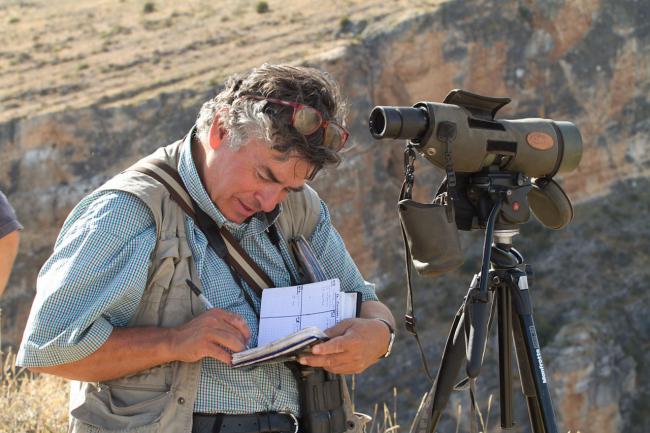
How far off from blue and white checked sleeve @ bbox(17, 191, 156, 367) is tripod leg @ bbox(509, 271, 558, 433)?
1.16 metres

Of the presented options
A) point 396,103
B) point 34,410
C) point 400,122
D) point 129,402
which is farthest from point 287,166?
point 396,103

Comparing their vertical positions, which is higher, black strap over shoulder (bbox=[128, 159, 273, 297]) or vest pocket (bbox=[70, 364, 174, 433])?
black strap over shoulder (bbox=[128, 159, 273, 297])

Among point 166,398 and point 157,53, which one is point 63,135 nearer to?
point 157,53

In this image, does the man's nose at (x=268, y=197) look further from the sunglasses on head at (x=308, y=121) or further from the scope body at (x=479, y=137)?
the scope body at (x=479, y=137)

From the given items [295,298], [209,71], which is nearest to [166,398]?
[295,298]

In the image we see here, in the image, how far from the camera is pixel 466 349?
2.77 m

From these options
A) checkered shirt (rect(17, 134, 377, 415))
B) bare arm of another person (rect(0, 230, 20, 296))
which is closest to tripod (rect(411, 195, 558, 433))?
checkered shirt (rect(17, 134, 377, 415))

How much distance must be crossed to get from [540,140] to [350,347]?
0.93m

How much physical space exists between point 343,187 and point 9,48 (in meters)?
8.86

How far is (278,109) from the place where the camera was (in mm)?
2549

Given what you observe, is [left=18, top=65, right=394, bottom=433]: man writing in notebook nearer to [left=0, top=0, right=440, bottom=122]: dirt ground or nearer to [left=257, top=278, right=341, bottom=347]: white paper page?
[left=257, top=278, right=341, bottom=347]: white paper page

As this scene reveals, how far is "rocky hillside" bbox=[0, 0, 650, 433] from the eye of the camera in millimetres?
18969

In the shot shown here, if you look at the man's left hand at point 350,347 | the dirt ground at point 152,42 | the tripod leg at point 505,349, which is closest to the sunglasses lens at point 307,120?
the man's left hand at point 350,347

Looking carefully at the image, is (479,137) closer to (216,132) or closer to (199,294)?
(216,132)
